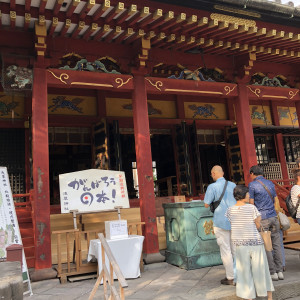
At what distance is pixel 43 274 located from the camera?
490cm

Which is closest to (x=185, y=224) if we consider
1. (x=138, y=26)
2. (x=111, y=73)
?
(x=111, y=73)

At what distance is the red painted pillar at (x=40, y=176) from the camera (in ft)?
16.6

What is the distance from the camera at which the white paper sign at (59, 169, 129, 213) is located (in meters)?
5.44

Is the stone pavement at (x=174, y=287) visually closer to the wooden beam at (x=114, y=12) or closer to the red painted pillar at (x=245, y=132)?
the red painted pillar at (x=245, y=132)

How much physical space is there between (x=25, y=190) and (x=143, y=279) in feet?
14.8

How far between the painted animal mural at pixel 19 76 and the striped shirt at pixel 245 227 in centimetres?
437

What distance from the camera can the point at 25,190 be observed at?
787 cm

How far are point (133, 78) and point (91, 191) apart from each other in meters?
2.56

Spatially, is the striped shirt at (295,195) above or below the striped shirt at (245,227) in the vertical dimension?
above

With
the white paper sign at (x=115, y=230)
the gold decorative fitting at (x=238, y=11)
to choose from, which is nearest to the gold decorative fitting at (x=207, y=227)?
the white paper sign at (x=115, y=230)

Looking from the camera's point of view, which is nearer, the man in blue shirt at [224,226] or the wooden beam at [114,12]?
the man in blue shirt at [224,226]

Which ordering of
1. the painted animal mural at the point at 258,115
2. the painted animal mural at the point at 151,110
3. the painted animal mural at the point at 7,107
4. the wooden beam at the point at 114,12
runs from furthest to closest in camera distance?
the painted animal mural at the point at 258,115 < the painted animal mural at the point at 151,110 < the painted animal mural at the point at 7,107 < the wooden beam at the point at 114,12

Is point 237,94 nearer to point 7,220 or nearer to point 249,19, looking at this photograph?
point 249,19

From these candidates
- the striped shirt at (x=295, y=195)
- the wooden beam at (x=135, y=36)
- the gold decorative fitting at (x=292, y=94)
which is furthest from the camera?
the gold decorative fitting at (x=292, y=94)
